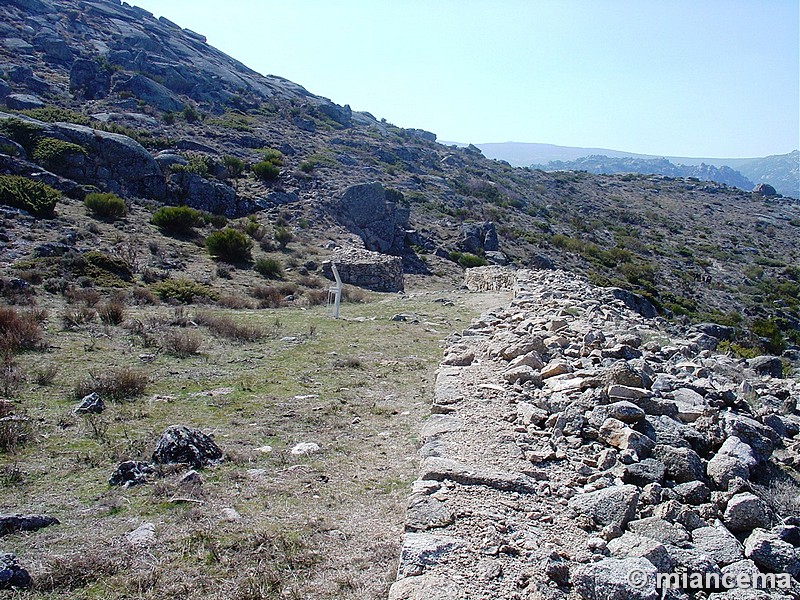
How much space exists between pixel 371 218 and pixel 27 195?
16.8 m

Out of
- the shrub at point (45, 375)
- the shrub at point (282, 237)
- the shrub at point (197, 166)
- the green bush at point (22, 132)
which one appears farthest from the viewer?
the shrub at point (197, 166)

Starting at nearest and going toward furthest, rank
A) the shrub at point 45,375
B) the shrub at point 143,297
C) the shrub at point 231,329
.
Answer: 1. the shrub at point 45,375
2. the shrub at point 231,329
3. the shrub at point 143,297

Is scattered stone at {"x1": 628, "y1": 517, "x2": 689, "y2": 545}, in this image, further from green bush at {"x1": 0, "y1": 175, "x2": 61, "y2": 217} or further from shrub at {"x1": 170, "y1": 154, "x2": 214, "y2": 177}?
Result: shrub at {"x1": 170, "y1": 154, "x2": 214, "y2": 177}

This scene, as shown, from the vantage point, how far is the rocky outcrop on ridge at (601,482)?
9.48 feet

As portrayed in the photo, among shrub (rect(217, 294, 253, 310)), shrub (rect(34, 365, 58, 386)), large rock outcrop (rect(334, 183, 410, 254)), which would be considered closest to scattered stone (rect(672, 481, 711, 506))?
shrub (rect(34, 365, 58, 386))

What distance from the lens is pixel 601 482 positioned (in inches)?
149

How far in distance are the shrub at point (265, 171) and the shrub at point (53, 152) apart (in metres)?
10.3

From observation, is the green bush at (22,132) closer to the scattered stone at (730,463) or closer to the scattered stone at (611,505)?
the scattered stone at (611,505)

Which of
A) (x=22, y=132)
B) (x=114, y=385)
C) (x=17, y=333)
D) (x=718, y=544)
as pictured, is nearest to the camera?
(x=718, y=544)

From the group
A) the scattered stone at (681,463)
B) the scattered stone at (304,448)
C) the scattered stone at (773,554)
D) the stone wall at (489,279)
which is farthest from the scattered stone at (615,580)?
the stone wall at (489,279)

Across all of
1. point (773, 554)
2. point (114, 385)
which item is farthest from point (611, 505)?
point (114, 385)

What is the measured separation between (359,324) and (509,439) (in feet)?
26.3

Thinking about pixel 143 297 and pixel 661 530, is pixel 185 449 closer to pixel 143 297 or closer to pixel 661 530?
pixel 661 530

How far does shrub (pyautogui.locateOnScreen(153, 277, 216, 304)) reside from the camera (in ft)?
48.3
